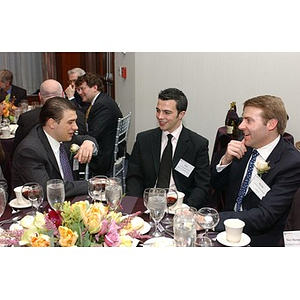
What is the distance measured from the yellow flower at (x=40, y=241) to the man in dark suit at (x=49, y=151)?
110 cm

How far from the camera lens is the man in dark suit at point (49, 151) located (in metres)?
2.49

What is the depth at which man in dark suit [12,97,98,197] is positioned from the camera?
2490 mm

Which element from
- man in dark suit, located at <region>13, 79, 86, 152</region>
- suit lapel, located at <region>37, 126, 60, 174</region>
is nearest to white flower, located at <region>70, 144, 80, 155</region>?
suit lapel, located at <region>37, 126, 60, 174</region>

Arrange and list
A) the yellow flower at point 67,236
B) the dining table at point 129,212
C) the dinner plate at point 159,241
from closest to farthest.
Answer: the yellow flower at point 67,236, the dinner plate at point 159,241, the dining table at point 129,212

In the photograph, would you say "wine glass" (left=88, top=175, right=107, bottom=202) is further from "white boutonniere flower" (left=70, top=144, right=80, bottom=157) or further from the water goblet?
"white boutonniere flower" (left=70, top=144, right=80, bottom=157)

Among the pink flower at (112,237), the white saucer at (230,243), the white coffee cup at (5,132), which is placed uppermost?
the pink flower at (112,237)

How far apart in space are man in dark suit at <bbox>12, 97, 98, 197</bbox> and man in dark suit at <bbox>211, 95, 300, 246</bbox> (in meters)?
0.95

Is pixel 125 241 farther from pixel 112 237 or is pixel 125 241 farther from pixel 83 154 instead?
pixel 83 154

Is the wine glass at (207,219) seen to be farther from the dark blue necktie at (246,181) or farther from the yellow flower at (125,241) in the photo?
the dark blue necktie at (246,181)

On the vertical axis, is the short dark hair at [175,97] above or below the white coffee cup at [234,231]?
above

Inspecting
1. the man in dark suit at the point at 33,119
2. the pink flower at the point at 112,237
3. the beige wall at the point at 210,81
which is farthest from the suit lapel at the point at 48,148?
the beige wall at the point at 210,81

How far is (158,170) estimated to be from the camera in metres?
3.01

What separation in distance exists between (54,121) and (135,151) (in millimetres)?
668
